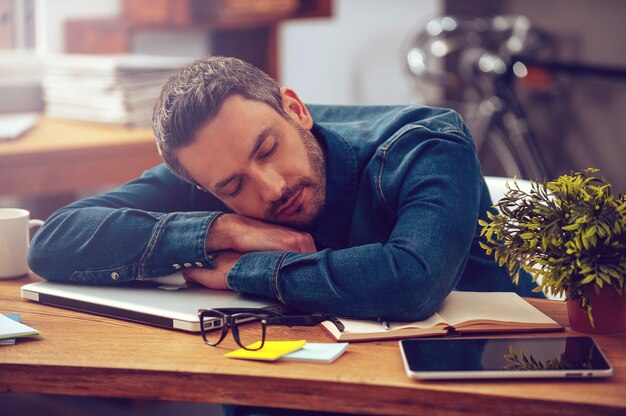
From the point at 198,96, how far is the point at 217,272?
0.27 metres

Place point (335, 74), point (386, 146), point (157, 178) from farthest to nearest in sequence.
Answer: point (335, 74) < point (157, 178) < point (386, 146)

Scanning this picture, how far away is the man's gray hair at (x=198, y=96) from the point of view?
137cm

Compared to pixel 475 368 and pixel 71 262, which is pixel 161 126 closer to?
pixel 71 262

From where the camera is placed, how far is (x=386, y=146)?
1.40 m

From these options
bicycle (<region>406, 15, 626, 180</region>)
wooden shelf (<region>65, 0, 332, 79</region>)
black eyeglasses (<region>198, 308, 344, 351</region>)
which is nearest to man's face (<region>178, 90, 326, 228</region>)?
black eyeglasses (<region>198, 308, 344, 351</region>)

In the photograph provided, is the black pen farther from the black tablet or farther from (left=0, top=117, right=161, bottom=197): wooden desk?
(left=0, top=117, right=161, bottom=197): wooden desk

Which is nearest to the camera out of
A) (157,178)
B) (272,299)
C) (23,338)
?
(23,338)

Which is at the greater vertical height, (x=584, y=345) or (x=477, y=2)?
(x=477, y=2)

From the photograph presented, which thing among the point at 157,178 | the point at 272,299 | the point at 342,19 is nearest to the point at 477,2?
the point at 342,19

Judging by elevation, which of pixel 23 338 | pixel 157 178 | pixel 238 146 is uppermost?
pixel 238 146

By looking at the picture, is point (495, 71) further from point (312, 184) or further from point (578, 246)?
point (578, 246)

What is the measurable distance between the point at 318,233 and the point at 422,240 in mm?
285

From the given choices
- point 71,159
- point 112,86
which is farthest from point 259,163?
point 112,86

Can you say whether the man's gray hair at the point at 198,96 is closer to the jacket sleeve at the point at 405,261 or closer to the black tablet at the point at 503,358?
the jacket sleeve at the point at 405,261
